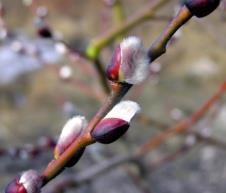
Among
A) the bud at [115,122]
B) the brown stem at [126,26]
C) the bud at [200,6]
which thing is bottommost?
the brown stem at [126,26]

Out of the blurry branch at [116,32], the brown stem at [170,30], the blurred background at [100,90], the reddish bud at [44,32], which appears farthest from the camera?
the blurred background at [100,90]

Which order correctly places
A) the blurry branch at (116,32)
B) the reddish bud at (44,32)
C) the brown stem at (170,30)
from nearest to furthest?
the brown stem at (170,30), the reddish bud at (44,32), the blurry branch at (116,32)

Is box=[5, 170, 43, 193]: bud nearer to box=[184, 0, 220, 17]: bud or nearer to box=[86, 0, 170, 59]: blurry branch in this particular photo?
box=[184, 0, 220, 17]: bud

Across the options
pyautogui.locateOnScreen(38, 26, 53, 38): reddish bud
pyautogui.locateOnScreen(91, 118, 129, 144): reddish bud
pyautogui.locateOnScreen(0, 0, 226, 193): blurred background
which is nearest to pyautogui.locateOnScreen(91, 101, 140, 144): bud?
pyautogui.locateOnScreen(91, 118, 129, 144): reddish bud

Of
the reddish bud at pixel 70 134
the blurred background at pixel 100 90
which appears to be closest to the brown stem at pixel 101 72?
the blurred background at pixel 100 90

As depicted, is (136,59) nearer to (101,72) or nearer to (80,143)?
(80,143)

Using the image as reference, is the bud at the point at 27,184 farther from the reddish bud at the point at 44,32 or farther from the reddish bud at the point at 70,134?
the reddish bud at the point at 44,32
